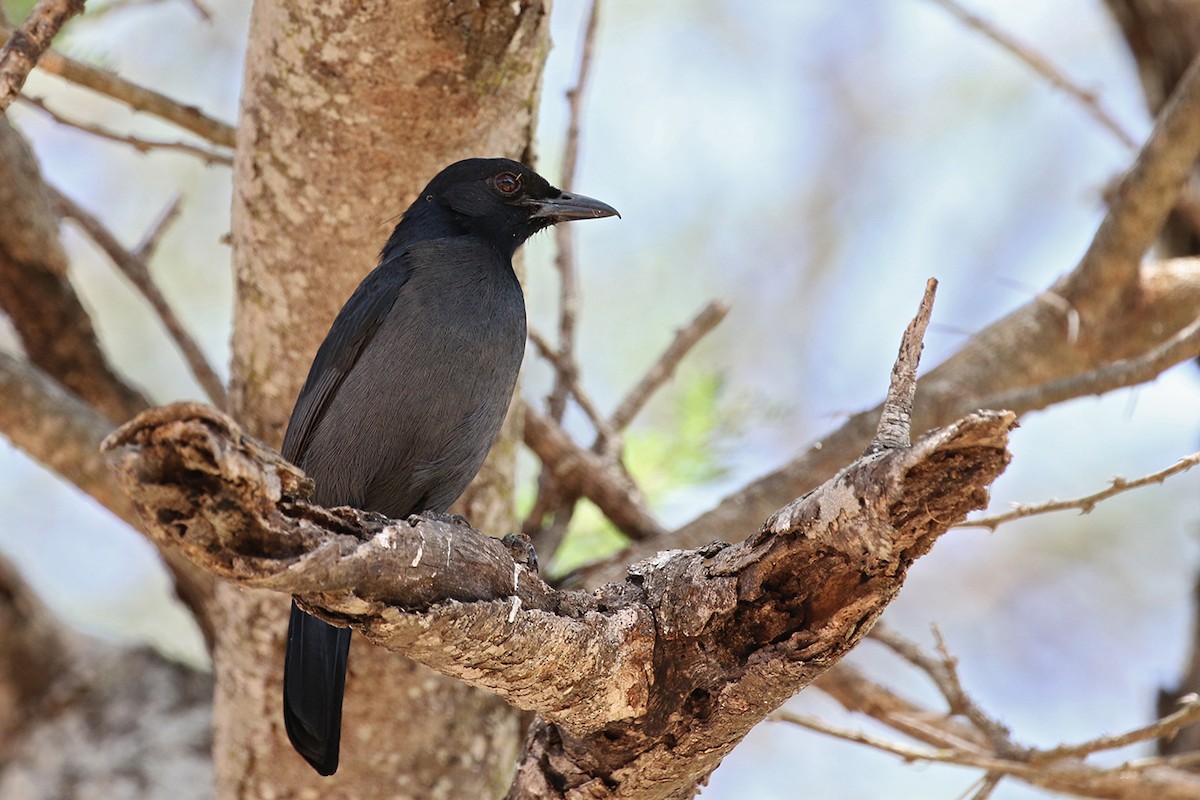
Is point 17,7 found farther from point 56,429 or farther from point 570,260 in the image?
point 570,260

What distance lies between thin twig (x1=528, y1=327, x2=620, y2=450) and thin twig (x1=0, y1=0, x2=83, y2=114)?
8.91 feet

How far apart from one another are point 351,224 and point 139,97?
1027 millimetres

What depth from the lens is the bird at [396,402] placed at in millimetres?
3920

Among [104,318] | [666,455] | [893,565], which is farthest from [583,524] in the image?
[104,318]

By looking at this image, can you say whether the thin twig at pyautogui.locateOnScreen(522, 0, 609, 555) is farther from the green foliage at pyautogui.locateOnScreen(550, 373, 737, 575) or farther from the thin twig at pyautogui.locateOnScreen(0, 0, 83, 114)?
the thin twig at pyautogui.locateOnScreen(0, 0, 83, 114)

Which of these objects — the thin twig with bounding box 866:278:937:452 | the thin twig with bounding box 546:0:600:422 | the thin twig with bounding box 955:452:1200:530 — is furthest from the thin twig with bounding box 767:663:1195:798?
the thin twig with bounding box 546:0:600:422

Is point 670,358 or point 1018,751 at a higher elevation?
point 670,358

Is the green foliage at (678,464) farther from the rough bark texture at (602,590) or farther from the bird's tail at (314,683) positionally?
the rough bark texture at (602,590)

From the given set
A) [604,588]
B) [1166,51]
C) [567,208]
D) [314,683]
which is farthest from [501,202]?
[1166,51]

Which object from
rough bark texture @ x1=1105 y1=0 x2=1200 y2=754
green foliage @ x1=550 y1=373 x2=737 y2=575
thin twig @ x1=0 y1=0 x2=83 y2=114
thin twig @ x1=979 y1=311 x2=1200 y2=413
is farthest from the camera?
rough bark texture @ x1=1105 y1=0 x2=1200 y2=754

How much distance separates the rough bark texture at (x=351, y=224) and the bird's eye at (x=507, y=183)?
0.36ft

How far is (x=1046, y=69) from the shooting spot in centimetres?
600

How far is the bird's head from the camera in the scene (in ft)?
14.1

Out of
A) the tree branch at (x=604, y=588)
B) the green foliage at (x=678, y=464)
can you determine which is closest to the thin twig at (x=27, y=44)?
the tree branch at (x=604, y=588)
